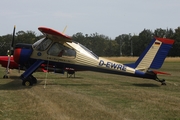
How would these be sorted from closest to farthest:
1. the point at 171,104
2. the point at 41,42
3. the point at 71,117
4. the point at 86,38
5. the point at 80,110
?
1. the point at 71,117
2. the point at 80,110
3. the point at 171,104
4. the point at 41,42
5. the point at 86,38

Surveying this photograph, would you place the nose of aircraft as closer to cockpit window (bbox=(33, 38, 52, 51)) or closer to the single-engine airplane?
the single-engine airplane

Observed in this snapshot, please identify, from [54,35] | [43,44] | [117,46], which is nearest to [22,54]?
[43,44]

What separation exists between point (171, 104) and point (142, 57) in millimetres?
5435

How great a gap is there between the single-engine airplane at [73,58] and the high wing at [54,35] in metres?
0.06

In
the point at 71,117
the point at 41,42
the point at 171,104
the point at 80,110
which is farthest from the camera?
the point at 41,42

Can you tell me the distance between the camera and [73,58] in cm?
1191

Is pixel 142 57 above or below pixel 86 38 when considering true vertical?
below

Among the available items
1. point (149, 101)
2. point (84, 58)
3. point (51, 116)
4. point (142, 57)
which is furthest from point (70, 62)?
point (51, 116)

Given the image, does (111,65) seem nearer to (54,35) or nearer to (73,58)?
(73,58)

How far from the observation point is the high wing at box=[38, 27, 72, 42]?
10.2 metres

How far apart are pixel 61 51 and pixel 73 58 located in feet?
2.21

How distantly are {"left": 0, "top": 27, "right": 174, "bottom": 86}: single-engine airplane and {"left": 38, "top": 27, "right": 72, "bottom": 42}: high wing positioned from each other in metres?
0.06

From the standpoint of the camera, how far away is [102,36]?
406 ft

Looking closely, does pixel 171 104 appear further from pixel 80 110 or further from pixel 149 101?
pixel 80 110
